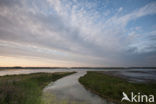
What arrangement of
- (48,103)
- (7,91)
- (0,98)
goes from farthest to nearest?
(48,103) → (7,91) → (0,98)

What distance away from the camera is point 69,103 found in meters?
10.1

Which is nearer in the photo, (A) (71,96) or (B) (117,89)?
(A) (71,96)

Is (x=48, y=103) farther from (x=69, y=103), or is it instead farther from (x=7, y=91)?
(x=7, y=91)

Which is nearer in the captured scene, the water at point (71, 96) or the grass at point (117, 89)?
the water at point (71, 96)

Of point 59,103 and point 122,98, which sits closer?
point 59,103

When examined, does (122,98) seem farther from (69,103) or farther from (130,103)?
(69,103)

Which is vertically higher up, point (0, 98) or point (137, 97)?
point (0, 98)

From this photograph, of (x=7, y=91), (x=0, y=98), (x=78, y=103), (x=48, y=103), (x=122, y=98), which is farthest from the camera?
(x=122, y=98)

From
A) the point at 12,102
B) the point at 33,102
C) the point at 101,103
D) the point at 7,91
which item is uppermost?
the point at 7,91

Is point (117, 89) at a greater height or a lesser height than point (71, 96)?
greater

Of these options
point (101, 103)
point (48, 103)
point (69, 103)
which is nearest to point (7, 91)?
point (48, 103)

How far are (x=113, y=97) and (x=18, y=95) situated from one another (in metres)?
11.8

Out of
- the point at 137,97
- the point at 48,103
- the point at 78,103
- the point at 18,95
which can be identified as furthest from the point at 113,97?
the point at 18,95

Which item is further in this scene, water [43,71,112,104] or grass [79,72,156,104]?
grass [79,72,156,104]
